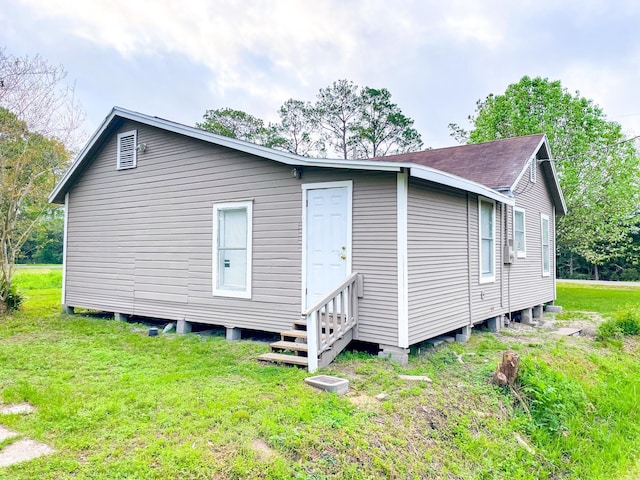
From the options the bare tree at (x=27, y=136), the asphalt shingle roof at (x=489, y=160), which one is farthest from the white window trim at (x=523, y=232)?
the bare tree at (x=27, y=136)

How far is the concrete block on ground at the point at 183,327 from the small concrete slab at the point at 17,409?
3455 mm

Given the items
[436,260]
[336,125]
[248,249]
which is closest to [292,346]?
[248,249]

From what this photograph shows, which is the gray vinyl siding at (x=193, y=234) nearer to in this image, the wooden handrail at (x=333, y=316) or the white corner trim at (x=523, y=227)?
the wooden handrail at (x=333, y=316)

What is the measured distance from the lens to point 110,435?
323 cm

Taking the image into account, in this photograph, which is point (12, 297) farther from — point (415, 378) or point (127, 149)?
point (415, 378)

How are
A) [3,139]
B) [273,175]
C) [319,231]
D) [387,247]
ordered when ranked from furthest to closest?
[3,139] < [273,175] < [319,231] < [387,247]

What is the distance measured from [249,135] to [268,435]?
2405 centimetres

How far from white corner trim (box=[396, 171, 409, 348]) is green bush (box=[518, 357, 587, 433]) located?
139 centimetres

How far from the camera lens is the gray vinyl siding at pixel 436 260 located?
5.57 meters

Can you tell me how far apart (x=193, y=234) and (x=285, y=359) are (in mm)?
3205

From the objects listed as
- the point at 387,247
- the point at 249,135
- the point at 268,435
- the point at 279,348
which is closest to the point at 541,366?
the point at 387,247

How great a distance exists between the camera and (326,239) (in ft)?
19.9

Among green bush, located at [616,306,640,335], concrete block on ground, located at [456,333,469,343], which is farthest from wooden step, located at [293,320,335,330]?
green bush, located at [616,306,640,335]

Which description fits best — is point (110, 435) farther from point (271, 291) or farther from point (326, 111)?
point (326, 111)
